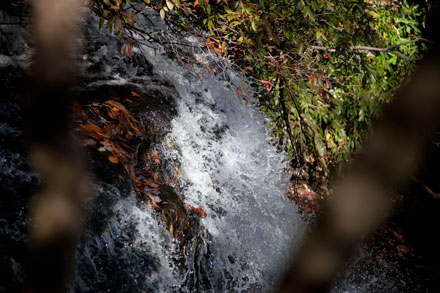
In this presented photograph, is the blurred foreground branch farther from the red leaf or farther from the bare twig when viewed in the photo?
the bare twig

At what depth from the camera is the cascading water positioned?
229cm

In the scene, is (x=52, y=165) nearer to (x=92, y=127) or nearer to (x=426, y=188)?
(x=92, y=127)

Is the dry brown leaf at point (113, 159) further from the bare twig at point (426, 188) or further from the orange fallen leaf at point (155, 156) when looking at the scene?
the bare twig at point (426, 188)

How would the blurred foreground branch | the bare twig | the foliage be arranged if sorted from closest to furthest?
the blurred foreground branch, the foliage, the bare twig

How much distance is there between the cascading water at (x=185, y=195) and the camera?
7.50 feet

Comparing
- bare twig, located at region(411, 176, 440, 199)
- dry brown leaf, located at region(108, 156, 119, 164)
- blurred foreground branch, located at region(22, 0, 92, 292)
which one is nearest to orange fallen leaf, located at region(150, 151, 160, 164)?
dry brown leaf, located at region(108, 156, 119, 164)

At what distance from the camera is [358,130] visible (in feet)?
17.7

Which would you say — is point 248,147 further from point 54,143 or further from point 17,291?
point 17,291

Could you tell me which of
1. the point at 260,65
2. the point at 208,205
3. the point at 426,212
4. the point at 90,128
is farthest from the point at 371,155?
the point at 426,212

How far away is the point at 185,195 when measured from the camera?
347cm

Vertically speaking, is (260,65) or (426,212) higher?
(260,65)

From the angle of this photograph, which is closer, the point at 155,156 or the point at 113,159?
the point at 113,159

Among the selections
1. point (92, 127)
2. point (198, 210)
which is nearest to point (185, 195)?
point (198, 210)

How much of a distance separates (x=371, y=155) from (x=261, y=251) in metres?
3.03
